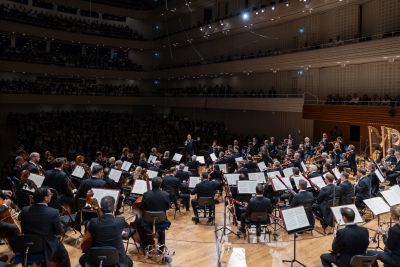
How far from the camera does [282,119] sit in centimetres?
2523

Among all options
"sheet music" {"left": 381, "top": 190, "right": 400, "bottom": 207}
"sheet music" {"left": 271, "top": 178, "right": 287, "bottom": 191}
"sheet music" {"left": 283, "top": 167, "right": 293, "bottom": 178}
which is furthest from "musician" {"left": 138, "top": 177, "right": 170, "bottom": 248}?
"sheet music" {"left": 283, "top": 167, "right": 293, "bottom": 178}

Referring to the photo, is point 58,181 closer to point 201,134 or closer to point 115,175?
point 115,175

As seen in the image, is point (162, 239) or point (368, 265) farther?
point (162, 239)

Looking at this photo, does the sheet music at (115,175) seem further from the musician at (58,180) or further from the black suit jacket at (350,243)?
the black suit jacket at (350,243)

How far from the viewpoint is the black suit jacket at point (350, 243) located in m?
5.27

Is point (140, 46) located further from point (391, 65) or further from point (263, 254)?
point (263, 254)

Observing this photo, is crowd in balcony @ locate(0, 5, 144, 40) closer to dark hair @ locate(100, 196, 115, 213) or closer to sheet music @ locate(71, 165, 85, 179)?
sheet music @ locate(71, 165, 85, 179)

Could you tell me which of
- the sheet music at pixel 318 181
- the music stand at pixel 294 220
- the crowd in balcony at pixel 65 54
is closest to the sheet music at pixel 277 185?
the sheet music at pixel 318 181

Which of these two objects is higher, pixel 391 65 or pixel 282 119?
pixel 391 65

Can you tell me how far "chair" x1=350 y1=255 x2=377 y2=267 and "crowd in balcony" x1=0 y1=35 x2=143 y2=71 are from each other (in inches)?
1120

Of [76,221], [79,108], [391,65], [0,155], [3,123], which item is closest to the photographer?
[76,221]

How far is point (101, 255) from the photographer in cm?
484

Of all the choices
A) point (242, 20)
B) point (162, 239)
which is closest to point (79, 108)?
point (242, 20)

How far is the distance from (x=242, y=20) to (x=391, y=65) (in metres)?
10.7
